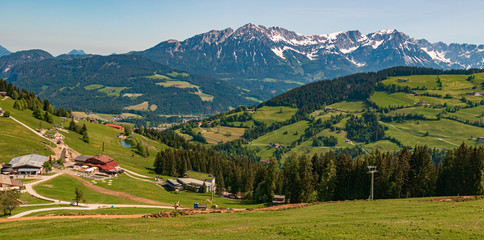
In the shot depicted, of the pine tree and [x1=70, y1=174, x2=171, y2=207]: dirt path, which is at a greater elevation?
the pine tree

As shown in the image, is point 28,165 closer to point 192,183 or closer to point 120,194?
point 120,194

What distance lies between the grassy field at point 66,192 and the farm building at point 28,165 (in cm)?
949

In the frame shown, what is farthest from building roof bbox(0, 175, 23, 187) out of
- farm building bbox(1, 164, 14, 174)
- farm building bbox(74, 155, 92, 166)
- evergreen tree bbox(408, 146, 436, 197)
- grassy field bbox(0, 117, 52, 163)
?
evergreen tree bbox(408, 146, 436, 197)

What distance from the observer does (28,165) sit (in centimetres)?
9538

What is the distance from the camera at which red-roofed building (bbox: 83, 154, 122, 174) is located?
370ft

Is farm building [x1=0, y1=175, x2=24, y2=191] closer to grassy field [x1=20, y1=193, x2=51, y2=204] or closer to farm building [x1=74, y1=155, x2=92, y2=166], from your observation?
grassy field [x1=20, y1=193, x2=51, y2=204]

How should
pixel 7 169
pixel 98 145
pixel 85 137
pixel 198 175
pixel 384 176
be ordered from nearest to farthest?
1. pixel 384 176
2. pixel 7 169
3. pixel 198 175
4. pixel 85 137
5. pixel 98 145

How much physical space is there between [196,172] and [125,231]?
328 feet

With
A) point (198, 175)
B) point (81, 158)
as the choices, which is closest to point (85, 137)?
point (81, 158)

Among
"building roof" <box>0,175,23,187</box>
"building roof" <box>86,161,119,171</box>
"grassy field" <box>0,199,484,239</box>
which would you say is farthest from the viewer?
"building roof" <box>86,161,119,171</box>

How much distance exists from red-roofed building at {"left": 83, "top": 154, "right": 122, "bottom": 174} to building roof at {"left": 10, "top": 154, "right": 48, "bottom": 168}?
16.9 metres

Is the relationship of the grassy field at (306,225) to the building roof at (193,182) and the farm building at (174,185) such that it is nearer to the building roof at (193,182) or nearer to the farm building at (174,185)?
the farm building at (174,185)

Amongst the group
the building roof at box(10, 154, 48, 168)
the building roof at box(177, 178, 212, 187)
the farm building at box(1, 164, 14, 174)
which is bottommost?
the building roof at box(177, 178, 212, 187)

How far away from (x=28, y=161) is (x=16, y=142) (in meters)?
21.8
